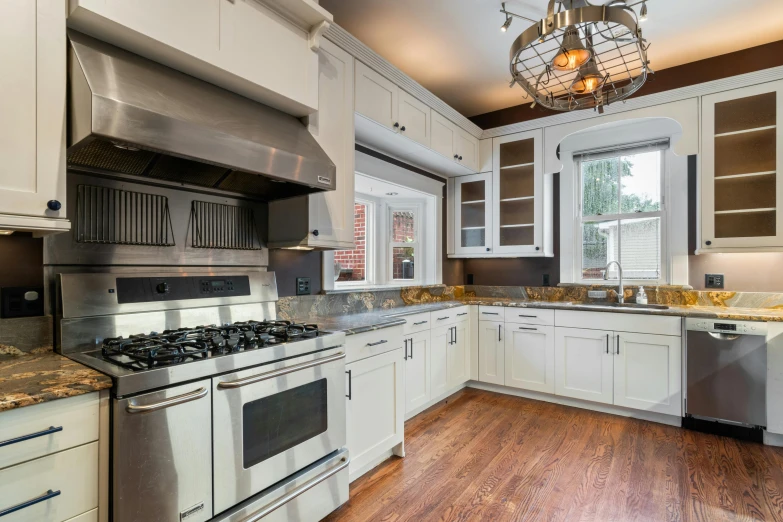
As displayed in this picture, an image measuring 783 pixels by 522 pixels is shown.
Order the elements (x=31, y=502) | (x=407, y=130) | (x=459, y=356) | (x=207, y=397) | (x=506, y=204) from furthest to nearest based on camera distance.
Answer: (x=506, y=204)
(x=459, y=356)
(x=407, y=130)
(x=207, y=397)
(x=31, y=502)

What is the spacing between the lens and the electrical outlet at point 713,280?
318 cm

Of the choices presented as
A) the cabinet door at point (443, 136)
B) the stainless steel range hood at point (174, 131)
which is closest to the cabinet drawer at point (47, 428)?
the stainless steel range hood at point (174, 131)

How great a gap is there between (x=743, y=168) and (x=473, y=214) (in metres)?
→ 2.15

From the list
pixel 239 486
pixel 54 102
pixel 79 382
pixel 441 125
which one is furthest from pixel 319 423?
pixel 441 125

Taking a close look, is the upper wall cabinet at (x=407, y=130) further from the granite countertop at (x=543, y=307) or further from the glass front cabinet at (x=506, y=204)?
the granite countertop at (x=543, y=307)

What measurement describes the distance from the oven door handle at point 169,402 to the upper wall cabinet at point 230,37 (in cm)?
128

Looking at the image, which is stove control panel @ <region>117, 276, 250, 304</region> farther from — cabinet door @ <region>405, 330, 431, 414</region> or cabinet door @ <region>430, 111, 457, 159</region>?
cabinet door @ <region>430, 111, 457, 159</region>

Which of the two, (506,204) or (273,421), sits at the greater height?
(506,204)

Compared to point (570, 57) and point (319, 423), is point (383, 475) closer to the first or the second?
point (319, 423)

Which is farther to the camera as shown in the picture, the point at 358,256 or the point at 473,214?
the point at 473,214

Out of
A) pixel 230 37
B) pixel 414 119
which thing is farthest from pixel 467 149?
pixel 230 37

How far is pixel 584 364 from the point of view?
3.25 meters

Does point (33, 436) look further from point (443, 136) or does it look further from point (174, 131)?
point (443, 136)

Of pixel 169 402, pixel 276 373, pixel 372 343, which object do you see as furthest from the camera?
pixel 372 343
